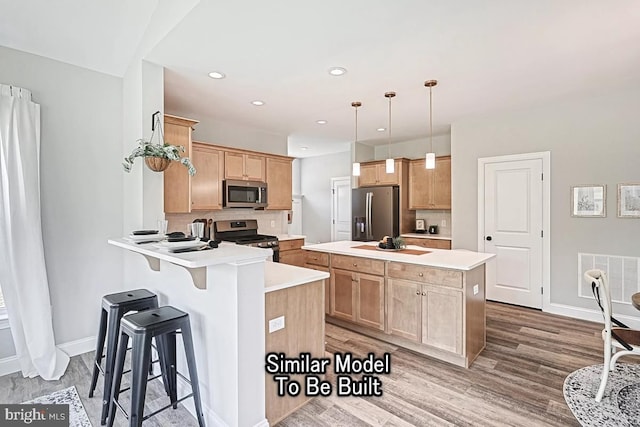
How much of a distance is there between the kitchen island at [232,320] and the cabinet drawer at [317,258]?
1445mm

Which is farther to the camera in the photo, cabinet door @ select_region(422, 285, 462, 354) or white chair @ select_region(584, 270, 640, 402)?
cabinet door @ select_region(422, 285, 462, 354)

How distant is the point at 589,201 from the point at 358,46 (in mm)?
3396

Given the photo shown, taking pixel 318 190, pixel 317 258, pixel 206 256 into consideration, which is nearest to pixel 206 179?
pixel 317 258

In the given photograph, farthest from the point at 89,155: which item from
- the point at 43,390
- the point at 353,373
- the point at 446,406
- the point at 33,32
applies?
the point at 446,406

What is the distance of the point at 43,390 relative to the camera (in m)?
2.48

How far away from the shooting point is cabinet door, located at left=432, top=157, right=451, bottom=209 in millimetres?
5605

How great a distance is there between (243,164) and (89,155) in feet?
6.96

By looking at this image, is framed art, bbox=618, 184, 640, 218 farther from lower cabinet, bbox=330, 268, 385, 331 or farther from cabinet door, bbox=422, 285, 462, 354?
lower cabinet, bbox=330, 268, 385, 331

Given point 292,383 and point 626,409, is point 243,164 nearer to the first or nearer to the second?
point 292,383

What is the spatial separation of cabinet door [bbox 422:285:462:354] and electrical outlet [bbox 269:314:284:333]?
4.78 ft

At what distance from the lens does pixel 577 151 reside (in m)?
3.99

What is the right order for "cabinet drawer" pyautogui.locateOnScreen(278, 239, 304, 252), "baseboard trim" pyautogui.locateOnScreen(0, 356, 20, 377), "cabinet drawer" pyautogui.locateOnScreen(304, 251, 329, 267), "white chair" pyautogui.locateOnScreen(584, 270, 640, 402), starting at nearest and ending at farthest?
"white chair" pyautogui.locateOnScreen(584, 270, 640, 402), "baseboard trim" pyautogui.locateOnScreen(0, 356, 20, 377), "cabinet drawer" pyautogui.locateOnScreen(304, 251, 329, 267), "cabinet drawer" pyautogui.locateOnScreen(278, 239, 304, 252)

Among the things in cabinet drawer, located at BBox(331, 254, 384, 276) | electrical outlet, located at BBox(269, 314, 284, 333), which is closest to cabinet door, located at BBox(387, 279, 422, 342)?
cabinet drawer, located at BBox(331, 254, 384, 276)

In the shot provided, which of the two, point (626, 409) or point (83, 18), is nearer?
point (626, 409)
